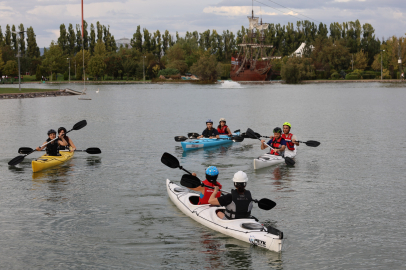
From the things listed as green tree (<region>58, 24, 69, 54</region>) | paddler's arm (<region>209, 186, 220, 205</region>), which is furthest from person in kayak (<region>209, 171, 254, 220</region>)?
green tree (<region>58, 24, 69, 54</region>)

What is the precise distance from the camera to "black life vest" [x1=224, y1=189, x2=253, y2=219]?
10.6 meters

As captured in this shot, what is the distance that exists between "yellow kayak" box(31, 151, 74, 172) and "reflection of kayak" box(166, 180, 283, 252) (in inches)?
307

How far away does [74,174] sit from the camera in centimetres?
1859

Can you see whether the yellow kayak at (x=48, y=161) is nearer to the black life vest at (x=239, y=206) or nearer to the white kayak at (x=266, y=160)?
the white kayak at (x=266, y=160)

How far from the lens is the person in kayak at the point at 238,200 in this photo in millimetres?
10445

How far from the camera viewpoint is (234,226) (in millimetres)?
10828

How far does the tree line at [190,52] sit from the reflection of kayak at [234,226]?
123431 millimetres

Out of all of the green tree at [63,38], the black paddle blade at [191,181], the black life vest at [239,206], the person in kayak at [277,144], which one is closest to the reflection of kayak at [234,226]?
the black life vest at [239,206]

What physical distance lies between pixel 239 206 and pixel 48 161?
11.0 metres

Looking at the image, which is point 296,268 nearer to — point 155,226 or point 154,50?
point 155,226

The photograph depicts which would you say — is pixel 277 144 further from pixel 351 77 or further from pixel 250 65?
pixel 250 65

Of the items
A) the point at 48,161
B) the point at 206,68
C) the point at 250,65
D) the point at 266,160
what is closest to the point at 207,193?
the point at 266,160

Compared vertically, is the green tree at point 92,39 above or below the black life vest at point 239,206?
above

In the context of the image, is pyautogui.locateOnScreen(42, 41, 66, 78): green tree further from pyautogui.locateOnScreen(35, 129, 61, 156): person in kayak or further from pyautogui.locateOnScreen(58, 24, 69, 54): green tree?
pyautogui.locateOnScreen(35, 129, 61, 156): person in kayak
